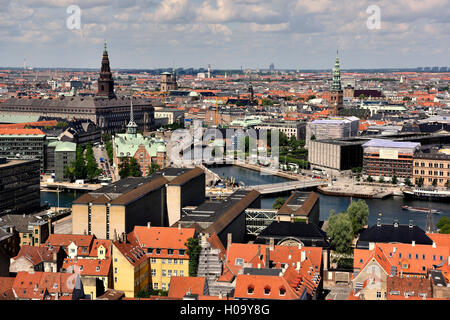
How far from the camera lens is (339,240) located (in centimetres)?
1273

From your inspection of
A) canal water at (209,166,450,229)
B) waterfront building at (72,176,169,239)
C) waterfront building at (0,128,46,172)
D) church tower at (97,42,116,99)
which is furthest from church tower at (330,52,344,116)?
waterfront building at (72,176,169,239)

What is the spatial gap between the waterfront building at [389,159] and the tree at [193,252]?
15.6 m

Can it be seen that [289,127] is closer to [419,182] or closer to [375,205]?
[419,182]

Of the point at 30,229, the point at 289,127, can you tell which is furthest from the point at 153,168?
the point at 289,127

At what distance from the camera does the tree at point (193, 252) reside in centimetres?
1025

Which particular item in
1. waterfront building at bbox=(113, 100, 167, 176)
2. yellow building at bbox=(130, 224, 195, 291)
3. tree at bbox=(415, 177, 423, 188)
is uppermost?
waterfront building at bbox=(113, 100, 167, 176)

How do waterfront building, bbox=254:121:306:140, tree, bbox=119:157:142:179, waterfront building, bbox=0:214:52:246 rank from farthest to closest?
waterfront building, bbox=254:121:306:140 → tree, bbox=119:157:142:179 → waterfront building, bbox=0:214:52:246

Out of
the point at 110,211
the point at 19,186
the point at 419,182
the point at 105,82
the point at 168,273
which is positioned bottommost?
the point at 419,182

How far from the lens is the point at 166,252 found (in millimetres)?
10664

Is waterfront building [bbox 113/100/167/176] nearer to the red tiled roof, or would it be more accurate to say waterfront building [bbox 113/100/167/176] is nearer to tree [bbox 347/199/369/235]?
tree [bbox 347/199/369/235]

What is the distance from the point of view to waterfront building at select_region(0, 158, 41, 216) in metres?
16.6

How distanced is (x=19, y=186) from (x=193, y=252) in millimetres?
8315

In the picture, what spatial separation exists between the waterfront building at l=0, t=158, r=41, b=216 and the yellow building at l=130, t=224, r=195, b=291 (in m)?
6.60
